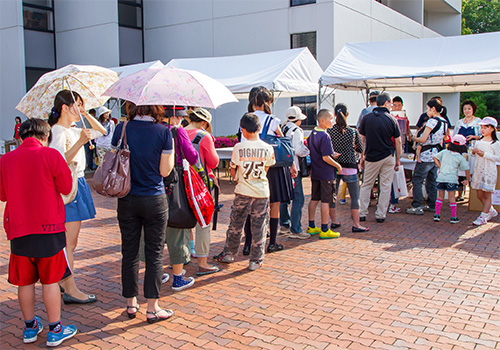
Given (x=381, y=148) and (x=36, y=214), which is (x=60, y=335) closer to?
(x=36, y=214)

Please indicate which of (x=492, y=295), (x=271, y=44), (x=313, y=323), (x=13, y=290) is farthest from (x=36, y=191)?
(x=271, y=44)

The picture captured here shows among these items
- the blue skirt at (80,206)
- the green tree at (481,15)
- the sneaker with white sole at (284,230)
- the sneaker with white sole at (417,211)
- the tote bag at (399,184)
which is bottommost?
the sneaker with white sole at (284,230)

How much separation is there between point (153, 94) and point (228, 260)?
2565mm

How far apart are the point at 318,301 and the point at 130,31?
19.2 metres

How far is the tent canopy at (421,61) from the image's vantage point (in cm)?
902

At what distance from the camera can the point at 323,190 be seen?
6.84m

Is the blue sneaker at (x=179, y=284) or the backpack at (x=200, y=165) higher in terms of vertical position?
the backpack at (x=200, y=165)

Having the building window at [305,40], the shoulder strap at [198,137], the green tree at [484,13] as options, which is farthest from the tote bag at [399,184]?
the green tree at [484,13]

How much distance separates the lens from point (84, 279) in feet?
17.4

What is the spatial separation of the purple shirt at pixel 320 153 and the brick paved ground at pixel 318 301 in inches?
37.8

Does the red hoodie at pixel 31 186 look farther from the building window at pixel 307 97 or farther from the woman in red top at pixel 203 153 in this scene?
the building window at pixel 307 97

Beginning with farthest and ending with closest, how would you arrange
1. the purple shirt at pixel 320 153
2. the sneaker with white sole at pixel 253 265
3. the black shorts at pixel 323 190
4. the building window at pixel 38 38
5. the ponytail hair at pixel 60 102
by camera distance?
the building window at pixel 38 38 < the black shorts at pixel 323 190 < the purple shirt at pixel 320 153 < the sneaker with white sole at pixel 253 265 < the ponytail hair at pixel 60 102

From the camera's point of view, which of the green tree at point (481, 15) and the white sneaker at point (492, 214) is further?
the green tree at point (481, 15)

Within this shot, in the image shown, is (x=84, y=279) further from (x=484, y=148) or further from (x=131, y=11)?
(x=131, y=11)
